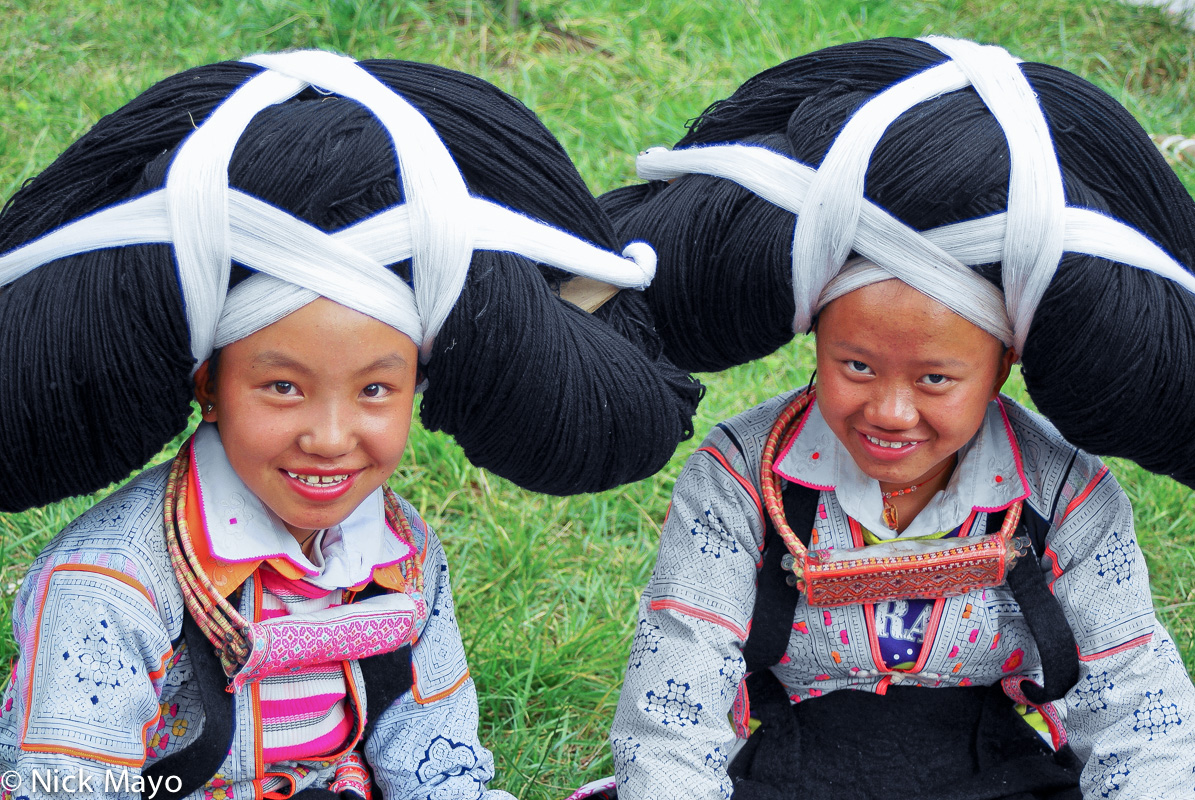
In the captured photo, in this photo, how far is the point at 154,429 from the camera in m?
1.78

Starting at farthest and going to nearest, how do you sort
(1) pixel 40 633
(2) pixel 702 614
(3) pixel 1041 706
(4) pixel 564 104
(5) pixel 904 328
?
(4) pixel 564 104
(3) pixel 1041 706
(2) pixel 702 614
(5) pixel 904 328
(1) pixel 40 633

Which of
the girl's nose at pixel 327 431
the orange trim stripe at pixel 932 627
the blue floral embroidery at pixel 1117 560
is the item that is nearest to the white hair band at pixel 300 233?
the girl's nose at pixel 327 431

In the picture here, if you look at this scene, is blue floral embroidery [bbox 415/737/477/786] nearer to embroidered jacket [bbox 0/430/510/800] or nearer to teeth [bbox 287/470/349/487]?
embroidered jacket [bbox 0/430/510/800]

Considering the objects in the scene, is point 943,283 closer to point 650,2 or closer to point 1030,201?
point 1030,201

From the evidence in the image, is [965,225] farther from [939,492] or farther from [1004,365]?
[939,492]

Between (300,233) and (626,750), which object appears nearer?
(300,233)

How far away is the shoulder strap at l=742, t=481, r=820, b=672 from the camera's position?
2201 millimetres

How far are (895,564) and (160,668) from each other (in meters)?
1.15

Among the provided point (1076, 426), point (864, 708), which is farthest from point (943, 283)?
point (864, 708)

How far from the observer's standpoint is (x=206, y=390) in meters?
1.88

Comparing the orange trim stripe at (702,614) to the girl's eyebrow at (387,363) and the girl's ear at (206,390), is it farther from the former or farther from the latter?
the girl's ear at (206,390)

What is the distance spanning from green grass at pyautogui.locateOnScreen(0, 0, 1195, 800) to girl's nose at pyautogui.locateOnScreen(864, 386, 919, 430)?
1.13 metres

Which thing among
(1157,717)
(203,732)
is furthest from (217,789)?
(1157,717)

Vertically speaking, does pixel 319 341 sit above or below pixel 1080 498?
above
